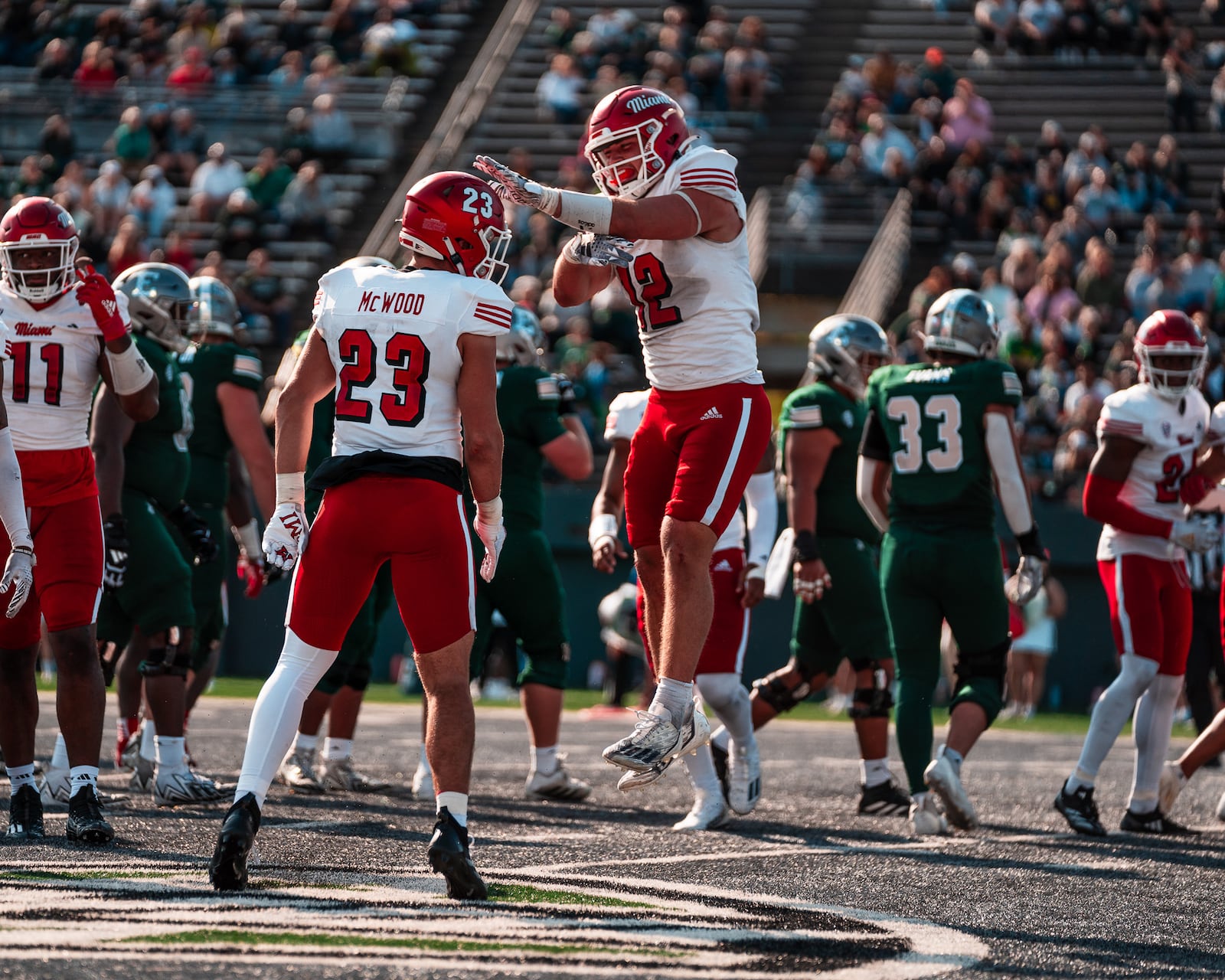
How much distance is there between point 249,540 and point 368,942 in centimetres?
520

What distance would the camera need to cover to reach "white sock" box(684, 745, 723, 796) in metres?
7.89

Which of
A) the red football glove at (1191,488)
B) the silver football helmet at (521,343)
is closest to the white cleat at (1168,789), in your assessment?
the red football glove at (1191,488)

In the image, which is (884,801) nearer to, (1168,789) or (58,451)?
(1168,789)

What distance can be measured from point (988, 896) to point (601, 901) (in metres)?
1.36

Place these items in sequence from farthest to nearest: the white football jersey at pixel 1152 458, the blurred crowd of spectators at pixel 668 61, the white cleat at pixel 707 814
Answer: the blurred crowd of spectators at pixel 668 61
the white football jersey at pixel 1152 458
the white cleat at pixel 707 814

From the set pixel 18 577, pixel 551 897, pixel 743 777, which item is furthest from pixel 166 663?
pixel 551 897

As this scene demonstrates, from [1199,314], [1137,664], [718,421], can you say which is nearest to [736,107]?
[1199,314]

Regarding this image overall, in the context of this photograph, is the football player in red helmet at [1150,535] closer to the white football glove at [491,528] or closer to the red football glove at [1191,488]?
the red football glove at [1191,488]

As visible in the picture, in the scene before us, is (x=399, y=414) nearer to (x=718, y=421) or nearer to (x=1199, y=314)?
(x=718, y=421)

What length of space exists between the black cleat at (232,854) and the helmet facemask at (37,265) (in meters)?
2.58

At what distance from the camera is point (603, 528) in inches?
333

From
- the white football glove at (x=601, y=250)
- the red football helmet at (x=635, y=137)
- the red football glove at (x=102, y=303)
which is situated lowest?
the red football glove at (x=102, y=303)

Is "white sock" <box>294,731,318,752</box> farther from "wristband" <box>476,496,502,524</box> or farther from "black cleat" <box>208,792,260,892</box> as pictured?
"black cleat" <box>208,792,260,892</box>

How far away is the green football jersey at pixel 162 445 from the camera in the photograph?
8.22m
